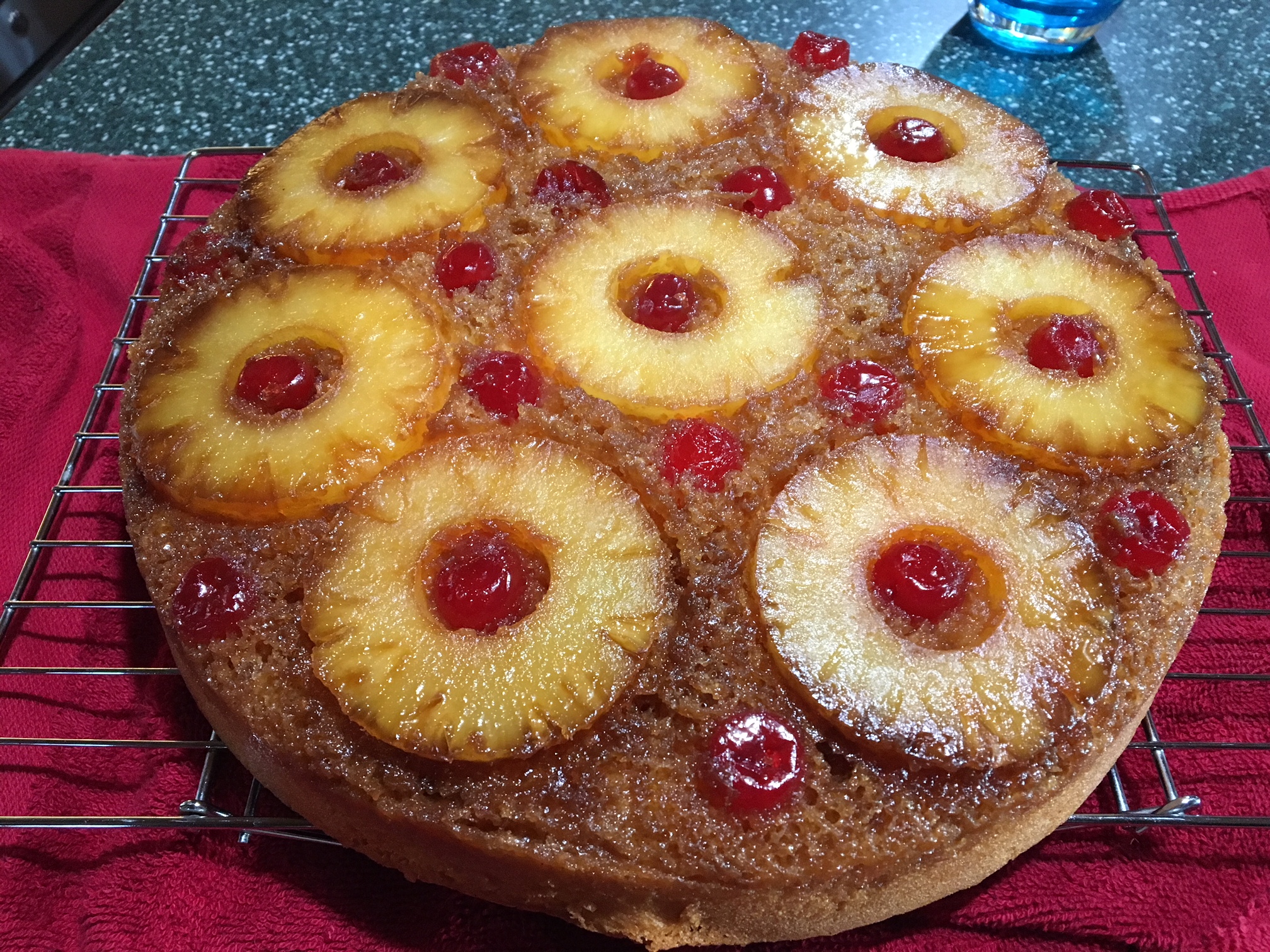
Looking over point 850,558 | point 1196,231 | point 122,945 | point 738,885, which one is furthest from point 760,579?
point 1196,231

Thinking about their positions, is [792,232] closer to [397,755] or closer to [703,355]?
[703,355]

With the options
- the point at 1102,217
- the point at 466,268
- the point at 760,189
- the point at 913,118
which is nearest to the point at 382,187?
the point at 466,268

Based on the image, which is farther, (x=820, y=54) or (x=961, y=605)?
(x=820, y=54)

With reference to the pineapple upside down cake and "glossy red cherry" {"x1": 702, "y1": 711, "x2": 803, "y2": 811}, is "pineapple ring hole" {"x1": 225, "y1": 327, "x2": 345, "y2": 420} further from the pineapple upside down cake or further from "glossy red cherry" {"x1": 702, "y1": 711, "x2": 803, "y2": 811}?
"glossy red cherry" {"x1": 702, "y1": 711, "x2": 803, "y2": 811}

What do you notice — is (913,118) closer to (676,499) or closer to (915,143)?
(915,143)

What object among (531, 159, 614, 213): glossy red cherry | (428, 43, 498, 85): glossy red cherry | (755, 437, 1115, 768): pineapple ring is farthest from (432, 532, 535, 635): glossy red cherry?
(428, 43, 498, 85): glossy red cherry

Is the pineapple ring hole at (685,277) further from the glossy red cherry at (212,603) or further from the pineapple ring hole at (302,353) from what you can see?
the glossy red cherry at (212,603)
